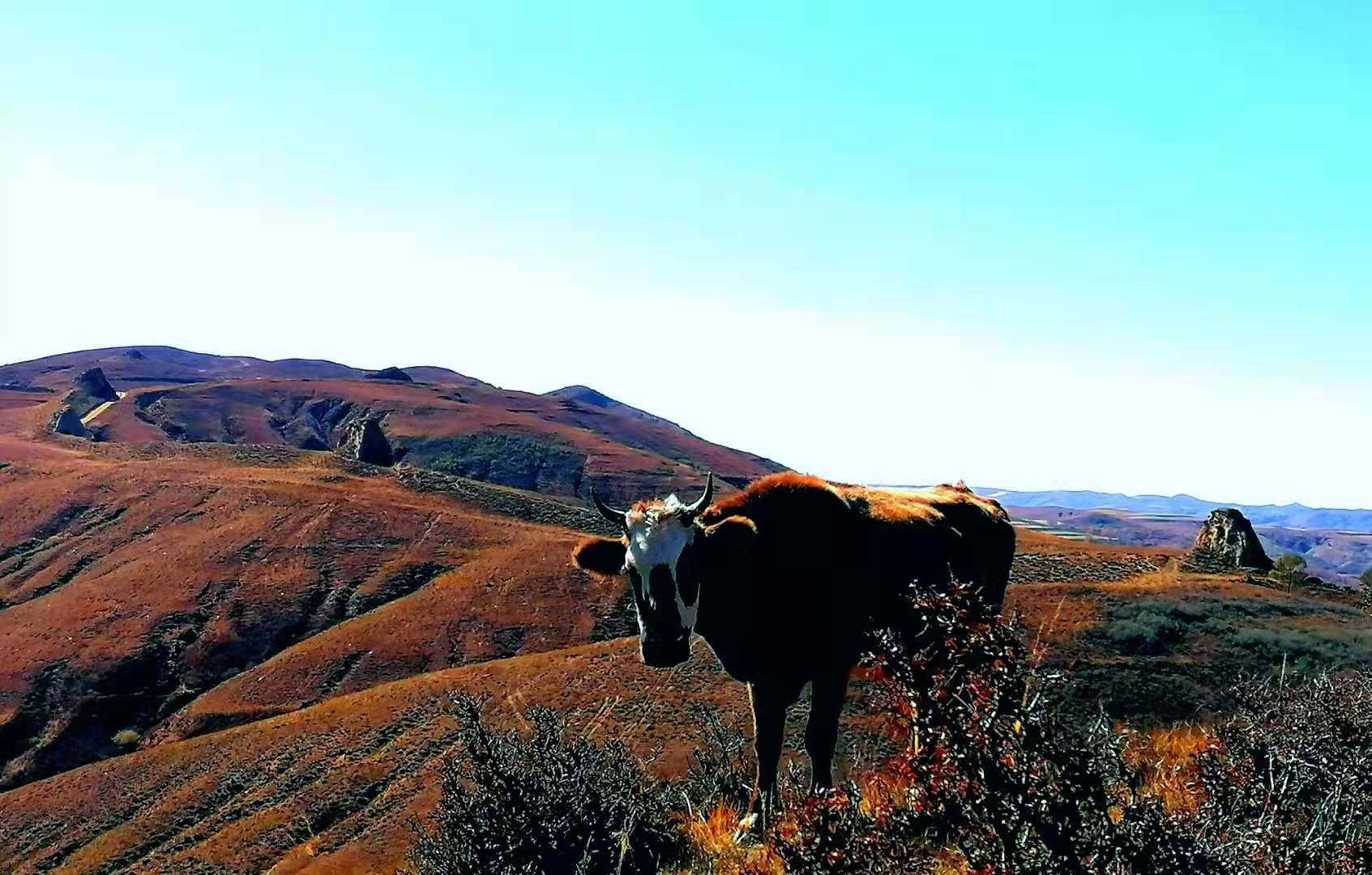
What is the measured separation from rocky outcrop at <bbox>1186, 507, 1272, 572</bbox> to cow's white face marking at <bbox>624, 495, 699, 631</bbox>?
131 ft

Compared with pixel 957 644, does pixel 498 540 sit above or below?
below

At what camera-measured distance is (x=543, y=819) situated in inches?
288

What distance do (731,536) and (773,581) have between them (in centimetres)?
68

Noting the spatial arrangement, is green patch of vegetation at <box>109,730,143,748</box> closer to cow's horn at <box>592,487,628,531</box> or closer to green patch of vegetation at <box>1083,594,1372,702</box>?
green patch of vegetation at <box>1083,594,1372,702</box>

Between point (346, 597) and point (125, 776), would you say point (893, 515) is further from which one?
point (346, 597)

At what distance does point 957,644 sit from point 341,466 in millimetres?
81375

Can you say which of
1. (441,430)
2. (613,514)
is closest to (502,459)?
(441,430)

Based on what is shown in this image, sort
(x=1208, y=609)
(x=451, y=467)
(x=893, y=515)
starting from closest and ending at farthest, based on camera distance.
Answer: (x=893, y=515)
(x=1208, y=609)
(x=451, y=467)

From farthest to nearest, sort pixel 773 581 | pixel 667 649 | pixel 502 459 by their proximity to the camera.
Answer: pixel 502 459 < pixel 773 581 < pixel 667 649

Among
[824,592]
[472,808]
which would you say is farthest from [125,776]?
[824,592]

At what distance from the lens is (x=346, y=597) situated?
5406 cm

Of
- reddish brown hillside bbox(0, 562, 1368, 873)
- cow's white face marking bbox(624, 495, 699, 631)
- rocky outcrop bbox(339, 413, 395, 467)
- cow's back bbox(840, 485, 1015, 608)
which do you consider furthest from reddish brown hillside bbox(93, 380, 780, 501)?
cow's white face marking bbox(624, 495, 699, 631)

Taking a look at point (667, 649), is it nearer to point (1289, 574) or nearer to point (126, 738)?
point (1289, 574)

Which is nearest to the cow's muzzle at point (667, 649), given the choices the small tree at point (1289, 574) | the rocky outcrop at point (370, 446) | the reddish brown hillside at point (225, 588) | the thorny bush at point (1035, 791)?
the thorny bush at point (1035, 791)
